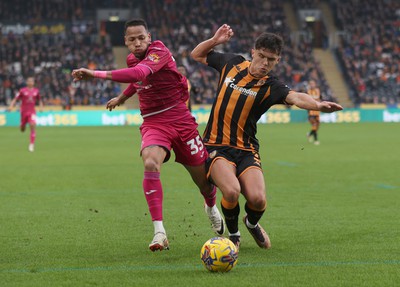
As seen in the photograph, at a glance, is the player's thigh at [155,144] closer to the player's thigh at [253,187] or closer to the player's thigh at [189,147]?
the player's thigh at [189,147]

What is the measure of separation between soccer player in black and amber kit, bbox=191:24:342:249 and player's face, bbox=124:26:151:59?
628 millimetres

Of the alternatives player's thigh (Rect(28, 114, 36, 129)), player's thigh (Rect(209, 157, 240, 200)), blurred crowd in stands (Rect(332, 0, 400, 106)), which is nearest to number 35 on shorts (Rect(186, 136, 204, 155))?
player's thigh (Rect(209, 157, 240, 200))

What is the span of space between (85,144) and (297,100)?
63.1ft

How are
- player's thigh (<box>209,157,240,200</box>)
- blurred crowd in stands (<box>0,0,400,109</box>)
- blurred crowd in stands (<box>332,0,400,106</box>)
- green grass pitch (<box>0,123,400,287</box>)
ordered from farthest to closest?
blurred crowd in stands (<box>332,0,400,106</box>) → blurred crowd in stands (<box>0,0,400,109</box>) → player's thigh (<box>209,157,240,200</box>) → green grass pitch (<box>0,123,400,287</box>)

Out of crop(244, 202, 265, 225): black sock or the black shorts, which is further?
the black shorts

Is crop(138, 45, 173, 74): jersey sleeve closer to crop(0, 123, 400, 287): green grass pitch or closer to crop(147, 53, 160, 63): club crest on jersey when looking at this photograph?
crop(147, 53, 160, 63): club crest on jersey

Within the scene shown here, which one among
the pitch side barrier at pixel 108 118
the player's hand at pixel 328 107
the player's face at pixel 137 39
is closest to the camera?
the player's hand at pixel 328 107

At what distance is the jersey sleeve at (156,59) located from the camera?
760 cm

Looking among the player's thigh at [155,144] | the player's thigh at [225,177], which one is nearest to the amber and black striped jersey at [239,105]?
the player's thigh at [225,177]

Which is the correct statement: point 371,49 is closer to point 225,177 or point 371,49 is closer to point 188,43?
point 188,43

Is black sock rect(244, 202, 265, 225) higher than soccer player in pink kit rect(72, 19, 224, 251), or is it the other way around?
soccer player in pink kit rect(72, 19, 224, 251)

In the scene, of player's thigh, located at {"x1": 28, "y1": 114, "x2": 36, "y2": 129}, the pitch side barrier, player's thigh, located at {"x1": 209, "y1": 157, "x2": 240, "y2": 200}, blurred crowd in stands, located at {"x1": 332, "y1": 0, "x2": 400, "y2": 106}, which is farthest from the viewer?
blurred crowd in stands, located at {"x1": 332, "y1": 0, "x2": 400, "y2": 106}

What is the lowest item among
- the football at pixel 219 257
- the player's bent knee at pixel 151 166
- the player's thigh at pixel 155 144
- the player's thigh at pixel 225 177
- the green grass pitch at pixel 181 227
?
the green grass pitch at pixel 181 227

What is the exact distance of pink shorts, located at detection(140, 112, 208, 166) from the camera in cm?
796
